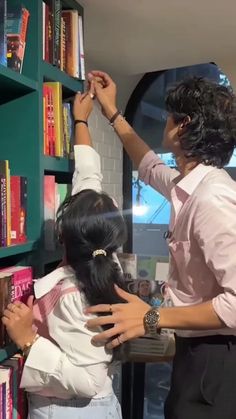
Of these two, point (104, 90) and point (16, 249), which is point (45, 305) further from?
point (104, 90)

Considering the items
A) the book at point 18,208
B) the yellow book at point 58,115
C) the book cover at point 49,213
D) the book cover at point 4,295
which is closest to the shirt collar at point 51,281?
the book cover at point 4,295

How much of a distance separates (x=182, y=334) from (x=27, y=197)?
637 mm

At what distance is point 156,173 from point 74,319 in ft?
2.46

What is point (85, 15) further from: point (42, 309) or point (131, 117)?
point (131, 117)

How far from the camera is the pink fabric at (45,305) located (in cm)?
135

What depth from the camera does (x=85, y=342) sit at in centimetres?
132

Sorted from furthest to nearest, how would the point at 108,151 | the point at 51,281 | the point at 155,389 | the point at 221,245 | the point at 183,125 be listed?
the point at 155,389 → the point at 108,151 → the point at 183,125 → the point at 51,281 → the point at 221,245

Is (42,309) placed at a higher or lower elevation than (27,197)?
lower

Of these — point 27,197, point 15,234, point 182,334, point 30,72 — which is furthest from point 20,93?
point 182,334

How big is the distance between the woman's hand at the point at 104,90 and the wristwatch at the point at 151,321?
802mm

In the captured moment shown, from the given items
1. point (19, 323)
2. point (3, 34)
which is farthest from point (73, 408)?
point (3, 34)

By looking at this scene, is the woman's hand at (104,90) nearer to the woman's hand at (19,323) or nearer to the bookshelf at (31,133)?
the bookshelf at (31,133)

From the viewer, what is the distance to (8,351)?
1.46 meters

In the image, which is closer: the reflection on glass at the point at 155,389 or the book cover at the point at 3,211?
the book cover at the point at 3,211
